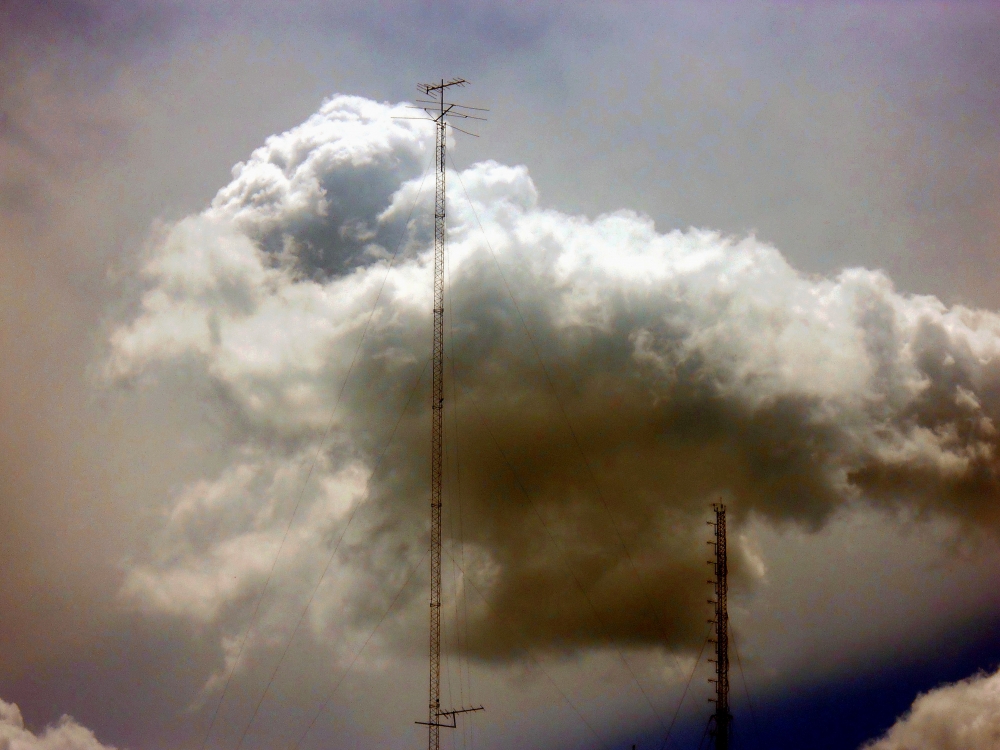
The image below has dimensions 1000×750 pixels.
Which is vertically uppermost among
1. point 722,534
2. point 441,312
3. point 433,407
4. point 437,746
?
point 441,312

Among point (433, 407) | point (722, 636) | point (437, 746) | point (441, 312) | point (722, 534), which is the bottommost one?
point (437, 746)

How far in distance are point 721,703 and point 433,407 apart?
37.0 meters

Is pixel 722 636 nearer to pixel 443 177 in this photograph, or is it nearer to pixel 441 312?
pixel 441 312

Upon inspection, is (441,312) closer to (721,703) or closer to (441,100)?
(441,100)

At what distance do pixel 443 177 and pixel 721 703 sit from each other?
177ft

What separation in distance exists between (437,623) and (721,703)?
26801 millimetres

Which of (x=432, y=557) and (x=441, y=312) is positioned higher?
(x=441, y=312)

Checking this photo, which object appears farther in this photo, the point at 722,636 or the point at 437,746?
the point at 722,636

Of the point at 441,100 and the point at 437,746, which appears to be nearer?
the point at 437,746

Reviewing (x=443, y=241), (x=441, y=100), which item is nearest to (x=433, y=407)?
(x=443, y=241)

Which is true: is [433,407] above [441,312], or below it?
below

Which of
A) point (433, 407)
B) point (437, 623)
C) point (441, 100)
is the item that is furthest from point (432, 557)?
point (441, 100)

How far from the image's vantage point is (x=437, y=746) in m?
108

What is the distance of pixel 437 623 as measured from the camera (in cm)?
11100
